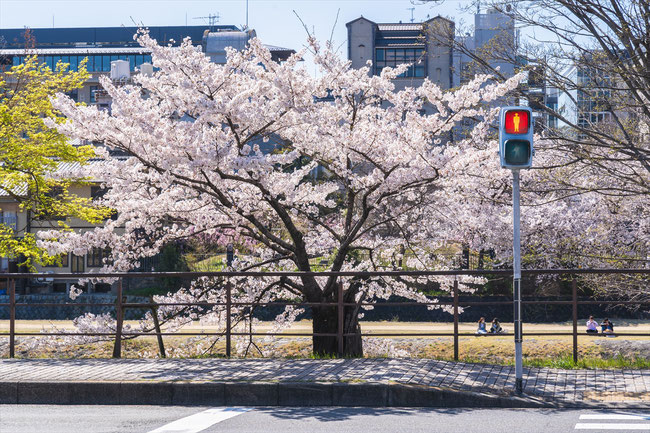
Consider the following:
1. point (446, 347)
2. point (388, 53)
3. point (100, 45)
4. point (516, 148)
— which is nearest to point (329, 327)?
point (516, 148)

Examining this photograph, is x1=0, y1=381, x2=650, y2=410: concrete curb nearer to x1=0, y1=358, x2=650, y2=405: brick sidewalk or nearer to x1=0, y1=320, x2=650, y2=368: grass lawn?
x1=0, y1=358, x2=650, y2=405: brick sidewalk

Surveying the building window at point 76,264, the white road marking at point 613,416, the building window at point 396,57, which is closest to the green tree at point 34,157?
the white road marking at point 613,416

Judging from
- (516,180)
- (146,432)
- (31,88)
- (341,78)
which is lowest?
(146,432)

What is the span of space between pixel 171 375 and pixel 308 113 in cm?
666

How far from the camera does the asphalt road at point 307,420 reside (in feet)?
25.9

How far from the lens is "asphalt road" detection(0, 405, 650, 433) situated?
25.9ft

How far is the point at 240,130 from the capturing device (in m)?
15.5

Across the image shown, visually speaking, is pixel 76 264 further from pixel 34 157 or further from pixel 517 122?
pixel 517 122

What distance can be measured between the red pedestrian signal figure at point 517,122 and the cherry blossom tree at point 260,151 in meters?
5.26

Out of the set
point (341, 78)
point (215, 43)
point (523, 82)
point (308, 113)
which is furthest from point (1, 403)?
point (215, 43)

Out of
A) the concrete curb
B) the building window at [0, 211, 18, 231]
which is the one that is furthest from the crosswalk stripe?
the building window at [0, 211, 18, 231]

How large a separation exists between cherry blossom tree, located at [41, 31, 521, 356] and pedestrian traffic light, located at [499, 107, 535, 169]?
5265 millimetres

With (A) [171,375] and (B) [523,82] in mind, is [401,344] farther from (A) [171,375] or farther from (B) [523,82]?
(A) [171,375]

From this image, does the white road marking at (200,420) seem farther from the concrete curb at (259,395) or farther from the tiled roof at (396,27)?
the tiled roof at (396,27)
